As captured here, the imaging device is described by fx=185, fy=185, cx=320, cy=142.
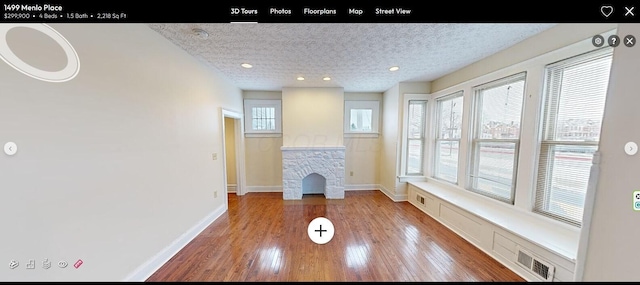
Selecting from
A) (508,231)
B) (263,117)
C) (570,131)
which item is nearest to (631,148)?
(570,131)

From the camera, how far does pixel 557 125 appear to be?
179 cm

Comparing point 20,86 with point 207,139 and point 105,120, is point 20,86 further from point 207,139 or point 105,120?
point 207,139

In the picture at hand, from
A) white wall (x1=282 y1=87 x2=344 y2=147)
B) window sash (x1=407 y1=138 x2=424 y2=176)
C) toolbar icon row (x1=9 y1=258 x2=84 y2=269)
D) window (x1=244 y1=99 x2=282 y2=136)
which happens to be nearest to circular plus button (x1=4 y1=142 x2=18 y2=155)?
toolbar icon row (x1=9 y1=258 x2=84 y2=269)

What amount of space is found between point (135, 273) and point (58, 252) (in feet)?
2.14

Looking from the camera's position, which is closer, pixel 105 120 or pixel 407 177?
pixel 105 120

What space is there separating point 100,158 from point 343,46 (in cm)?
233

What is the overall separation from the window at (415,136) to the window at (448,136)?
0.29 m

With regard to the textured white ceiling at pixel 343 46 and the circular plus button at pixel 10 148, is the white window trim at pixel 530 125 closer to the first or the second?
the textured white ceiling at pixel 343 46

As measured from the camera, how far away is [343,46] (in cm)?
209

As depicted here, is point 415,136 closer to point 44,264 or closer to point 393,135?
point 393,135

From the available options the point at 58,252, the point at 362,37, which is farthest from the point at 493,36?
the point at 58,252
